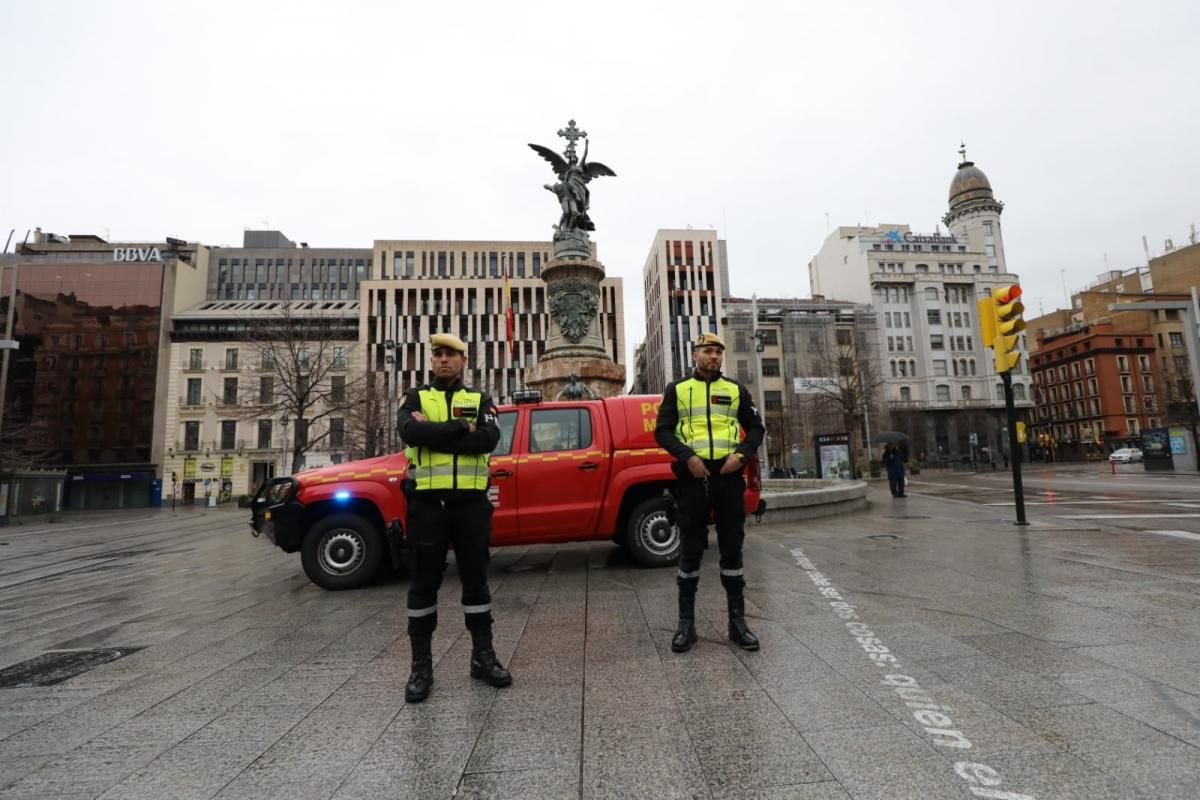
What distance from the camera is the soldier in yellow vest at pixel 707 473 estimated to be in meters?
3.82

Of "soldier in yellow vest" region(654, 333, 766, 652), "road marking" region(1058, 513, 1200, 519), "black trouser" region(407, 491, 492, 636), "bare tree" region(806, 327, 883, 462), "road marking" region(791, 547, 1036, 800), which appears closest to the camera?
"road marking" region(791, 547, 1036, 800)

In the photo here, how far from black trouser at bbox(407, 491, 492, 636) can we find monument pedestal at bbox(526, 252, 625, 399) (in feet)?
38.6

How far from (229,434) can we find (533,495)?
5496cm

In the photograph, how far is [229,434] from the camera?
51344 mm

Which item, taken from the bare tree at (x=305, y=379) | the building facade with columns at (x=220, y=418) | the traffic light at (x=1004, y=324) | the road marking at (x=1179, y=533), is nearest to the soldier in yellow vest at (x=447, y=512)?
the traffic light at (x=1004, y=324)

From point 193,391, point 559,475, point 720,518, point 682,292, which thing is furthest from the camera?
point 682,292

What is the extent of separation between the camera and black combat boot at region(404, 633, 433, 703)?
3043 millimetres

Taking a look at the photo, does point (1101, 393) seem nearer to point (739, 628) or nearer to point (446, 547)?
point (739, 628)

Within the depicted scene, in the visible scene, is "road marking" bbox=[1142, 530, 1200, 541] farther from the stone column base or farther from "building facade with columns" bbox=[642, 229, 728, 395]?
"building facade with columns" bbox=[642, 229, 728, 395]

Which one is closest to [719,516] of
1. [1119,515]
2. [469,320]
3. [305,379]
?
[1119,515]

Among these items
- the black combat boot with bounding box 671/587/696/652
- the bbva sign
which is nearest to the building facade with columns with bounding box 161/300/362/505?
the bbva sign

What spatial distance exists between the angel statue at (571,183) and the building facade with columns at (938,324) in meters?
52.4

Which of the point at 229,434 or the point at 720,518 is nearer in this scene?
the point at 720,518

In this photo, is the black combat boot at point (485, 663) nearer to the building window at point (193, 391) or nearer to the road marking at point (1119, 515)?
the road marking at point (1119, 515)
